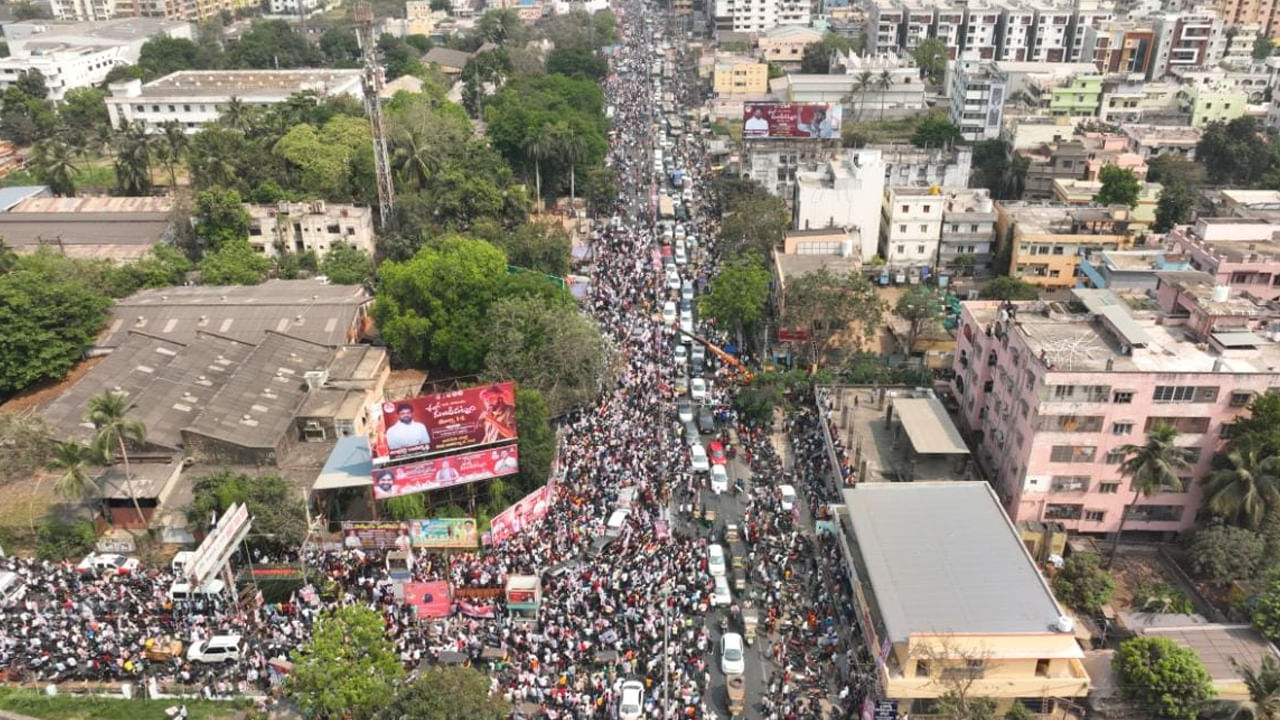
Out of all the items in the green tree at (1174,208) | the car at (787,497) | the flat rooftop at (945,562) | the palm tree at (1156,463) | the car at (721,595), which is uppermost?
the green tree at (1174,208)

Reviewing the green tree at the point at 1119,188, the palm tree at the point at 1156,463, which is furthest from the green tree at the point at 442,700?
the green tree at the point at 1119,188

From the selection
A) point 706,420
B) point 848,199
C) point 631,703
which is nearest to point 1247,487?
point 706,420

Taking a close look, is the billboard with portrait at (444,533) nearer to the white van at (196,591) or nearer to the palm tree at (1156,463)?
the white van at (196,591)

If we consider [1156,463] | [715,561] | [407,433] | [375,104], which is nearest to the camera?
[1156,463]

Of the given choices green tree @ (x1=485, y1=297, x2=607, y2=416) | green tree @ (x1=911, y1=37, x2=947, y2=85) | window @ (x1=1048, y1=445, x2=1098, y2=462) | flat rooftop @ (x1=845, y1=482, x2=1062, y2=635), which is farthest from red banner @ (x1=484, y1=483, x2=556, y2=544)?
green tree @ (x1=911, y1=37, x2=947, y2=85)

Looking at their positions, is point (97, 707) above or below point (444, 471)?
below

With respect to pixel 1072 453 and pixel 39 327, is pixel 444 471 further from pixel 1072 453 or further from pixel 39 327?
pixel 39 327
